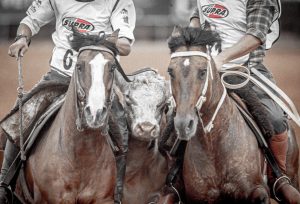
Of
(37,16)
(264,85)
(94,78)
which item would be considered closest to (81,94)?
(94,78)

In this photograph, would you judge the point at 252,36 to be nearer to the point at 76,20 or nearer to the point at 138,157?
the point at 138,157

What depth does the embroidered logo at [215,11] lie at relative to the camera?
7137 mm

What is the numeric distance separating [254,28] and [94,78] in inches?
64.9

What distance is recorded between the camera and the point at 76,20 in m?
7.01

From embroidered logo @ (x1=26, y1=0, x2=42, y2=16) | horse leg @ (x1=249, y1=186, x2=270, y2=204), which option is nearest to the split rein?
horse leg @ (x1=249, y1=186, x2=270, y2=204)

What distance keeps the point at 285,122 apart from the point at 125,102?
4.26 ft

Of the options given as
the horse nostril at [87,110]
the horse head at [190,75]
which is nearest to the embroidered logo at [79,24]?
the horse head at [190,75]

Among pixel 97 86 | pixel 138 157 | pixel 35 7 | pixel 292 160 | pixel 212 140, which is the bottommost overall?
pixel 292 160

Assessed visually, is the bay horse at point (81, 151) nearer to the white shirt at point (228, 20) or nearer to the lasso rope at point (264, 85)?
the lasso rope at point (264, 85)

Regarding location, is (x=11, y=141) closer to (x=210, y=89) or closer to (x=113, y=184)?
(x=113, y=184)

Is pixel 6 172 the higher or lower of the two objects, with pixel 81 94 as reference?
lower

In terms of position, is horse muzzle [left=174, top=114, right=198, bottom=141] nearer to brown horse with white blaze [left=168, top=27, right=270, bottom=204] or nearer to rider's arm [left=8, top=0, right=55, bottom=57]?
brown horse with white blaze [left=168, top=27, right=270, bottom=204]

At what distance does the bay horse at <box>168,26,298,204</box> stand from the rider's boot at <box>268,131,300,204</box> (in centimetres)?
23

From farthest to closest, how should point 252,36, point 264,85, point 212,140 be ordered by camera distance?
1. point 264,85
2. point 252,36
3. point 212,140
